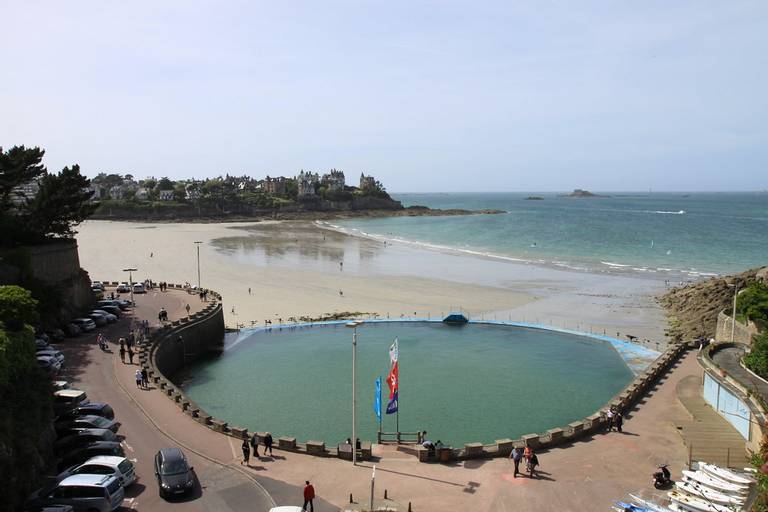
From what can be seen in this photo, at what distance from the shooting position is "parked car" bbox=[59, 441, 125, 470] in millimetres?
16359

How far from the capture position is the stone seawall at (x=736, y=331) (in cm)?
2766

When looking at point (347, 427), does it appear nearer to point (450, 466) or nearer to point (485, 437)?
point (485, 437)

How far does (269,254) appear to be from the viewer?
253 ft

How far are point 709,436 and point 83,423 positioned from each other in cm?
1964

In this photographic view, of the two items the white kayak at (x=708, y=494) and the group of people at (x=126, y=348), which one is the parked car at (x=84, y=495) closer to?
the group of people at (x=126, y=348)

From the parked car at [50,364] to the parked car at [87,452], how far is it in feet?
25.9

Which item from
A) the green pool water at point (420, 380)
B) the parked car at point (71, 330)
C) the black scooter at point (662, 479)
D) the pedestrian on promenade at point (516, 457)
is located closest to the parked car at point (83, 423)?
the green pool water at point (420, 380)

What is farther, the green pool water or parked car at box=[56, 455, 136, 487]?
the green pool water

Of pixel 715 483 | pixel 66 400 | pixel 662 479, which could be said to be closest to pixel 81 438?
pixel 66 400

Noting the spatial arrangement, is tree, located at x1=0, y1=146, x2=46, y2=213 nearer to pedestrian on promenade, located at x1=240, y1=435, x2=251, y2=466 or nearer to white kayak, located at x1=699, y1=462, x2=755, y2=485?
pedestrian on promenade, located at x1=240, y1=435, x2=251, y2=466

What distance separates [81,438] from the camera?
56.1ft

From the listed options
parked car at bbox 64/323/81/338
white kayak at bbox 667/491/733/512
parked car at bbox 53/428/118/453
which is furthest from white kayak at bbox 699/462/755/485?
parked car at bbox 64/323/81/338

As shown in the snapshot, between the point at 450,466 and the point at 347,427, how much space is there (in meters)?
6.99

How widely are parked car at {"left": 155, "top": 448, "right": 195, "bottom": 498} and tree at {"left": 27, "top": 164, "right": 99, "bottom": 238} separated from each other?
25.6m
